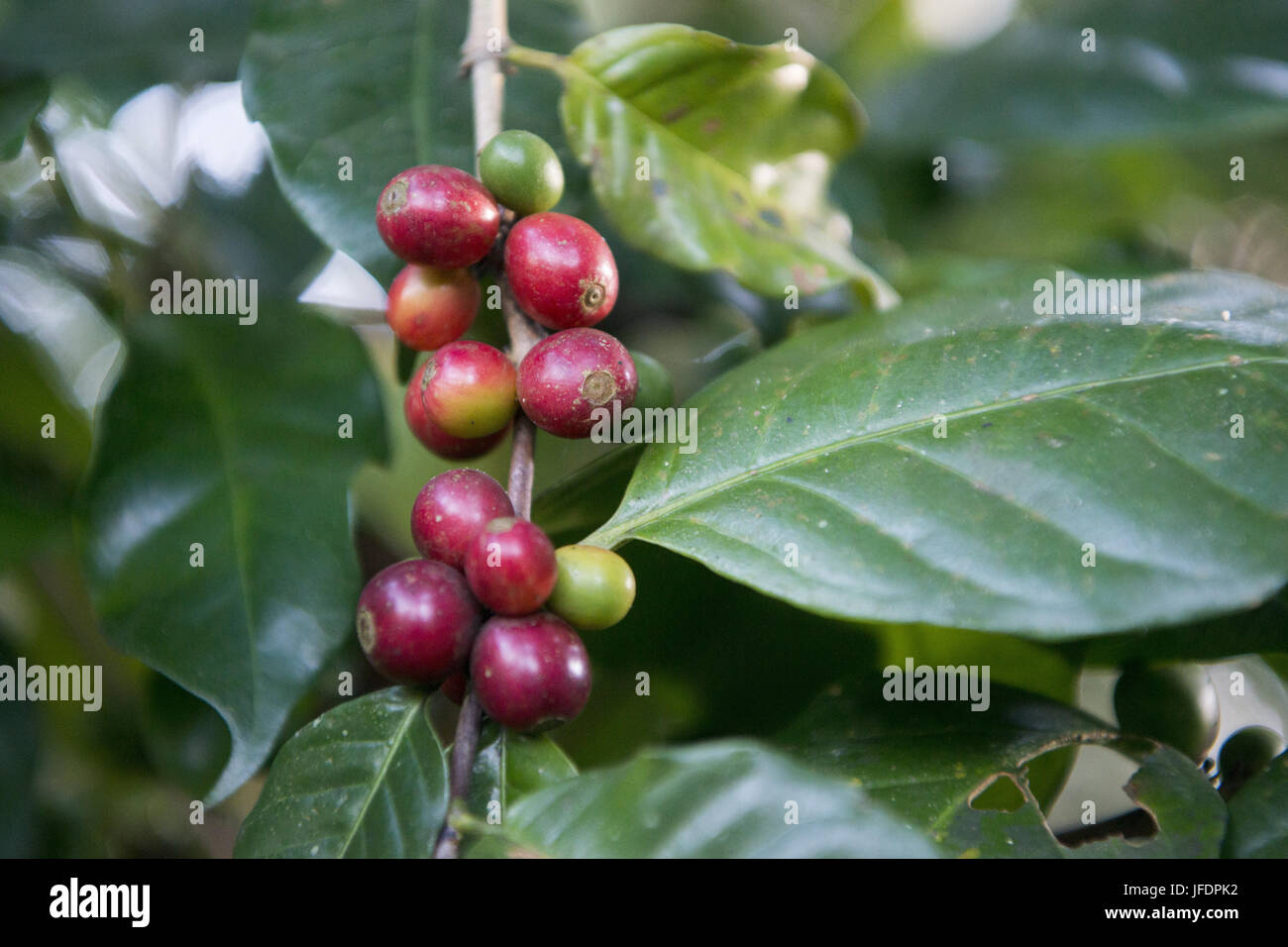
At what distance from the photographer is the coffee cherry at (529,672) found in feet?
1.83

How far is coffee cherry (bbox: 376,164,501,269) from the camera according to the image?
647 millimetres

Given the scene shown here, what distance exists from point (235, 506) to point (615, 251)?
63cm

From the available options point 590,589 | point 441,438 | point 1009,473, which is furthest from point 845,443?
point 441,438

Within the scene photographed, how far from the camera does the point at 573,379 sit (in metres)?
0.63

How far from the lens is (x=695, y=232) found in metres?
0.83

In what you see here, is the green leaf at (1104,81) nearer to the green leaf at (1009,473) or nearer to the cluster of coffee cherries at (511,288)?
the green leaf at (1009,473)

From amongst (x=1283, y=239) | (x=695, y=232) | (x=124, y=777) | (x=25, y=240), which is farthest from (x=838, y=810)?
(x=1283, y=239)

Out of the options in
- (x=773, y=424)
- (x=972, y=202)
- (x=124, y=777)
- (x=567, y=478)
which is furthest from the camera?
(x=972, y=202)

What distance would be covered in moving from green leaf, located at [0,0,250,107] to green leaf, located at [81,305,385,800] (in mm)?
331

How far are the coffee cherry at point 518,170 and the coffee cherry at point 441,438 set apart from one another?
0.55ft

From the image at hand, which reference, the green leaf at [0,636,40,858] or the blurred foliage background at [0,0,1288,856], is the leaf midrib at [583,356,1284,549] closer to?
the blurred foliage background at [0,0,1288,856]

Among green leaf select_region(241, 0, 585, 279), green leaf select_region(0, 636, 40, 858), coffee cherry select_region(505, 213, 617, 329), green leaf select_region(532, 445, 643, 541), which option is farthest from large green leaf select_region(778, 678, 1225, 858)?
green leaf select_region(0, 636, 40, 858)

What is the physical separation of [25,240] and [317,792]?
955 millimetres
